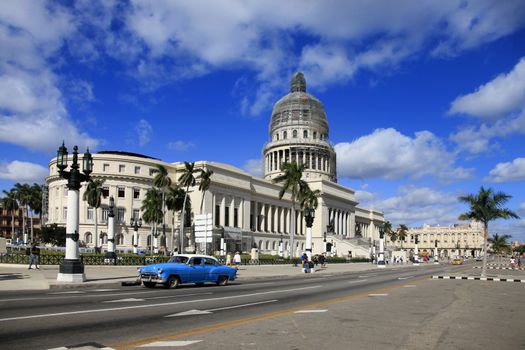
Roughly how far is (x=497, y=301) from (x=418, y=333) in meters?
9.49

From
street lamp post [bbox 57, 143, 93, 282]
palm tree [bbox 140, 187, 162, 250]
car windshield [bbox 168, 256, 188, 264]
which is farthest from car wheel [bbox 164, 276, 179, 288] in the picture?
palm tree [bbox 140, 187, 162, 250]

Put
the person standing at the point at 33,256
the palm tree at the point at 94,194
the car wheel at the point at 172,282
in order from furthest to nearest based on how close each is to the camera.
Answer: the palm tree at the point at 94,194, the person standing at the point at 33,256, the car wheel at the point at 172,282

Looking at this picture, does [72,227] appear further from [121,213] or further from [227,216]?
[227,216]

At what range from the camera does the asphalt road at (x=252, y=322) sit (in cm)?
955

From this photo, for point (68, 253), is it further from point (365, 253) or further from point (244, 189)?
point (365, 253)

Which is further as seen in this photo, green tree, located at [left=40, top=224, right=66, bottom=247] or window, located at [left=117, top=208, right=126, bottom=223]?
window, located at [left=117, top=208, right=126, bottom=223]

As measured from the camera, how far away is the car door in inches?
926

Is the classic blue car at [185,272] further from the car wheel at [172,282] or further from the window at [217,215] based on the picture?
the window at [217,215]

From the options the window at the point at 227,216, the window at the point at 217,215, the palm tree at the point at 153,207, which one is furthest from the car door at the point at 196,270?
the window at the point at 227,216

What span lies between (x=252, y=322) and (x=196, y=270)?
475 inches

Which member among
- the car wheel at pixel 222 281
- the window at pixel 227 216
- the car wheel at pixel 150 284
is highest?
the window at pixel 227 216

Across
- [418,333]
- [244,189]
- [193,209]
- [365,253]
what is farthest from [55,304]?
[365,253]

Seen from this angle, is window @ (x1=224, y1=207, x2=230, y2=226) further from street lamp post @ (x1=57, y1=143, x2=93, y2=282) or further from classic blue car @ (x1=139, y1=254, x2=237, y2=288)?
street lamp post @ (x1=57, y1=143, x2=93, y2=282)

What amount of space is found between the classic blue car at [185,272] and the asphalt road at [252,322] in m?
3.63
